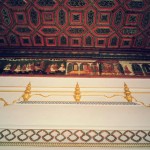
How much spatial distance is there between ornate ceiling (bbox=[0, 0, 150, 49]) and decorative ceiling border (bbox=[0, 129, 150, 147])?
75.3 inches

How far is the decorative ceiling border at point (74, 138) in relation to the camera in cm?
271

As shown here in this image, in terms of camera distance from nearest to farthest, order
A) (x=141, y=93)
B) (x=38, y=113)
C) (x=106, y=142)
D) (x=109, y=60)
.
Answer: (x=106, y=142)
(x=38, y=113)
(x=141, y=93)
(x=109, y=60)

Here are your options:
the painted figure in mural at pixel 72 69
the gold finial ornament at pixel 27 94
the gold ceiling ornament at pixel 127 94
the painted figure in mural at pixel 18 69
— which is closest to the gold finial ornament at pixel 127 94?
the gold ceiling ornament at pixel 127 94

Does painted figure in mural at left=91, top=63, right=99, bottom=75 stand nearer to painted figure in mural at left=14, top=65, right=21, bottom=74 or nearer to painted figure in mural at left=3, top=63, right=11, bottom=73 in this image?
painted figure in mural at left=14, top=65, right=21, bottom=74

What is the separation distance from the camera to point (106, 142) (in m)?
2.74

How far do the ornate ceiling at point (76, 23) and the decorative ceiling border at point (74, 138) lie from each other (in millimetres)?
1912

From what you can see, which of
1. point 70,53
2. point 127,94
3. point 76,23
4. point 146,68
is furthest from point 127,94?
point 76,23

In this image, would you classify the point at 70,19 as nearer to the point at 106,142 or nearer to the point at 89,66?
the point at 89,66

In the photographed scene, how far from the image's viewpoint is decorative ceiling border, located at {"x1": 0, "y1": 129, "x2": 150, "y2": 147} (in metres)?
2.71

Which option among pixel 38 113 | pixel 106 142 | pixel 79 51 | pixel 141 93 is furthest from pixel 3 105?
pixel 141 93

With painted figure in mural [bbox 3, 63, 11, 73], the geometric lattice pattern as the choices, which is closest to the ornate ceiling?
painted figure in mural [bbox 3, 63, 11, 73]

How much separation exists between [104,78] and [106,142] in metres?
1.18

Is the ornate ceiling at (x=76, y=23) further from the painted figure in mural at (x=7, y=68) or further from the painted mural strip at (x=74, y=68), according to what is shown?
the painted figure in mural at (x=7, y=68)

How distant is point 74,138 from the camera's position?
109 inches
